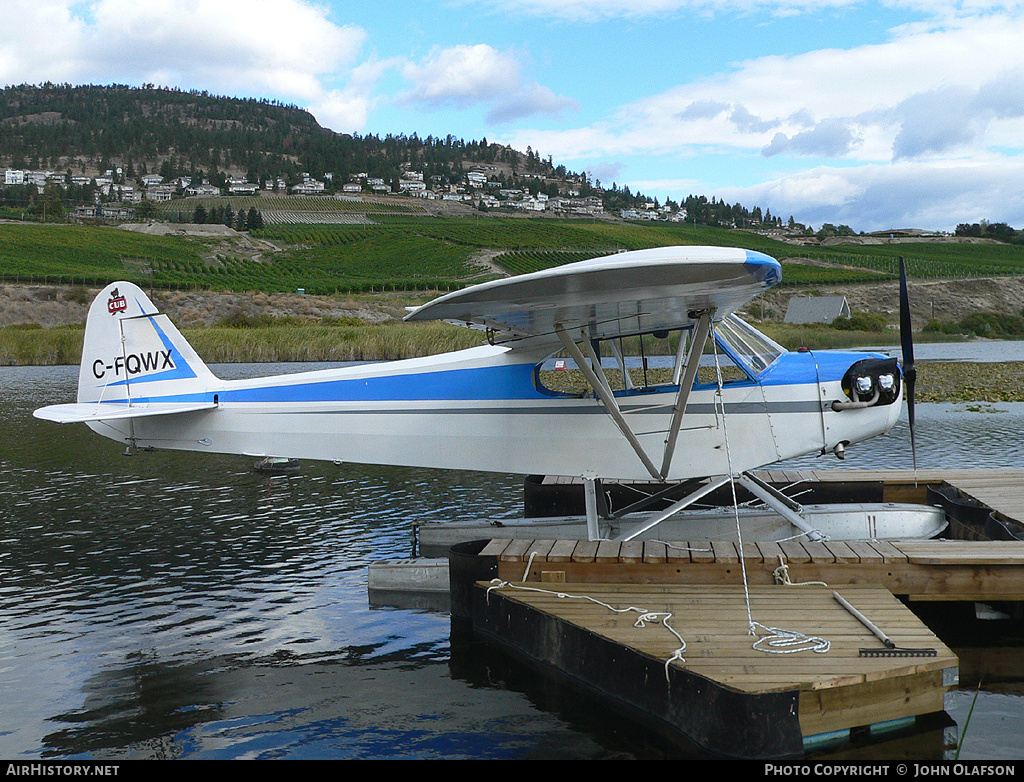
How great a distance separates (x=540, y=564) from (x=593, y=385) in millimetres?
1470

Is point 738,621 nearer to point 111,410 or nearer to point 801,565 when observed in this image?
point 801,565

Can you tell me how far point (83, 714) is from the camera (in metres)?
5.20

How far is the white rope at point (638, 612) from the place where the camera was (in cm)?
467

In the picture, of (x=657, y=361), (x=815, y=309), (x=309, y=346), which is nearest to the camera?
(x=657, y=361)

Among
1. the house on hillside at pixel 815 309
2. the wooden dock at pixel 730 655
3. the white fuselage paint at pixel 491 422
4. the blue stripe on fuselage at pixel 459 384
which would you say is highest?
the house on hillside at pixel 815 309

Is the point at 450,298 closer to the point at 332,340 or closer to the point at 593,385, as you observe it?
the point at 593,385

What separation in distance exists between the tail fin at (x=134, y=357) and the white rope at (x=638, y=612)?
3769 mm

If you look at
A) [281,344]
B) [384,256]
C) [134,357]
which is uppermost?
[384,256]

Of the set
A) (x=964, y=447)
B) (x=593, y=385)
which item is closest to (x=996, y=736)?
(x=593, y=385)

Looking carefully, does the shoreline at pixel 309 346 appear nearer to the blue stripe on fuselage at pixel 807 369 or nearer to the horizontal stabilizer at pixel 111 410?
the horizontal stabilizer at pixel 111 410

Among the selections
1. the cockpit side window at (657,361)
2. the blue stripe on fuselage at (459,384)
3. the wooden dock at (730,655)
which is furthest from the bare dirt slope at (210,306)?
the wooden dock at (730,655)

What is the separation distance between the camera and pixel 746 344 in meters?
7.05

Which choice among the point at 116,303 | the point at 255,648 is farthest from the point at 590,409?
the point at 116,303

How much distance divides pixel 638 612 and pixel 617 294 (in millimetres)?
2229
